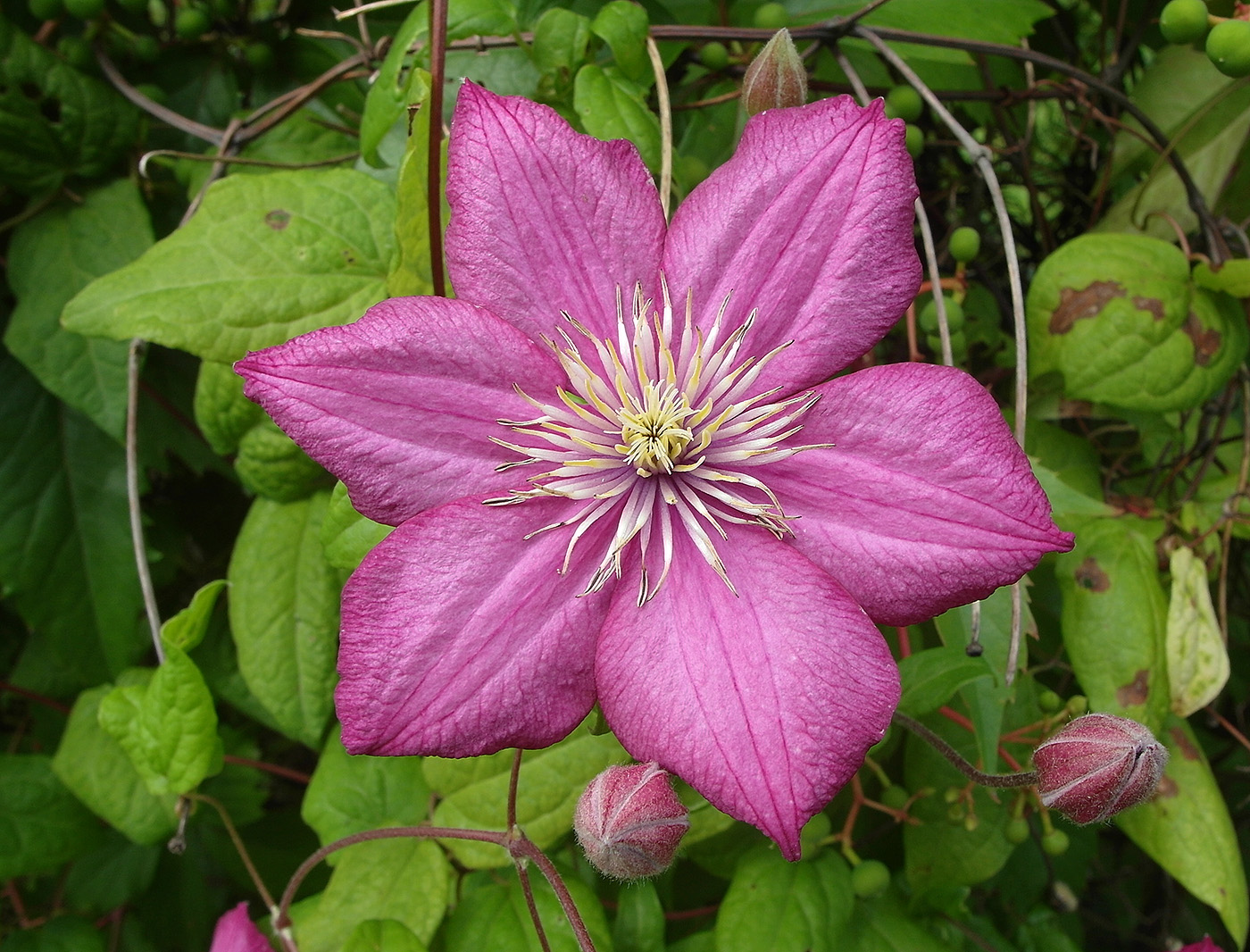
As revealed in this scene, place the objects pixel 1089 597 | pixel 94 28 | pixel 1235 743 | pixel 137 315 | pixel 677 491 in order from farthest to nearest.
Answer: pixel 1235 743 → pixel 94 28 → pixel 1089 597 → pixel 137 315 → pixel 677 491

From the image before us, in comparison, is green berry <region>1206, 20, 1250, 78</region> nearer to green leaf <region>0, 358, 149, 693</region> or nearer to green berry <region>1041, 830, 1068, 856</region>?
green berry <region>1041, 830, 1068, 856</region>

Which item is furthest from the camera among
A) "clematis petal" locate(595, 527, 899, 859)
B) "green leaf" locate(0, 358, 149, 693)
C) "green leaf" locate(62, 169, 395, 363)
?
"green leaf" locate(0, 358, 149, 693)

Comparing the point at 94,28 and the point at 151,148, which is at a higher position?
the point at 94,28

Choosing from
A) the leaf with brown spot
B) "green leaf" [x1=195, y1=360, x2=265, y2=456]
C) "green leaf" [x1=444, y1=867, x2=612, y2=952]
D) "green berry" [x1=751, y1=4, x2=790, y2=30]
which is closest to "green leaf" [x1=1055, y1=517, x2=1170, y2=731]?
the leaf with brown spot

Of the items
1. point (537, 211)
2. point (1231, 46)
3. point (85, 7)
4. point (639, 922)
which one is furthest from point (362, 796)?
point (1231, 46)

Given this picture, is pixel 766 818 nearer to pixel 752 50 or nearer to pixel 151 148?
pixel 752 50

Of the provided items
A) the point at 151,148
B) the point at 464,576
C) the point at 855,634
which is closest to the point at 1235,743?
the point at 855,634

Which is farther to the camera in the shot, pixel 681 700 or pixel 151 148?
pixel 151 148

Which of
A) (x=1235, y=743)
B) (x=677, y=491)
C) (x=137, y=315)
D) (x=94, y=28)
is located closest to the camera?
(x=677, y=491)
